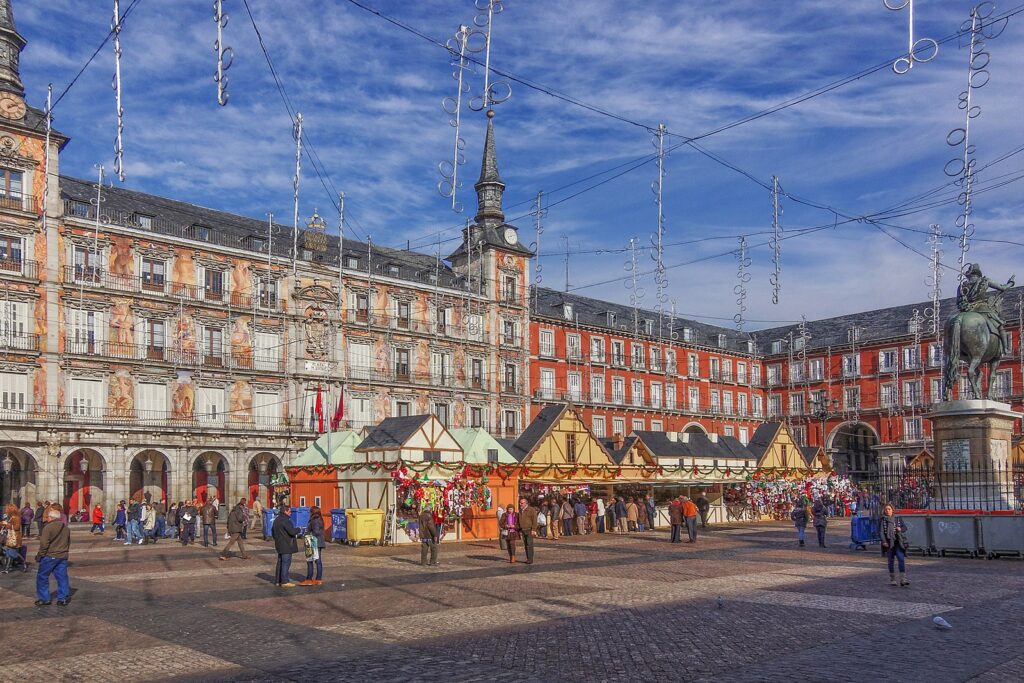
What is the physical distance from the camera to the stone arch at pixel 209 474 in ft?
169

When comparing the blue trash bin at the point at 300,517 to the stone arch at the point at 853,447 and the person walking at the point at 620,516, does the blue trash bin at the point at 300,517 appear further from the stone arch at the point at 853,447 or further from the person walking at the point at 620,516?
the stone arch at the point at 853,447

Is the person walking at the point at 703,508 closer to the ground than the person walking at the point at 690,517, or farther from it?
closer to the ground

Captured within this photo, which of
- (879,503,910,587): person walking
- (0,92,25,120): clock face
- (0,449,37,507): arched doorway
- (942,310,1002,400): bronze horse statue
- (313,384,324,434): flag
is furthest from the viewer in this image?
(313,384,324,434): flag

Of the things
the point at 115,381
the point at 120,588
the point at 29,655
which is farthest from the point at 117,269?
the point at 29,655

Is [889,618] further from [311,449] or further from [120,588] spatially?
[311,449]

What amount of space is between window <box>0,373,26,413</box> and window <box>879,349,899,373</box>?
62.1m

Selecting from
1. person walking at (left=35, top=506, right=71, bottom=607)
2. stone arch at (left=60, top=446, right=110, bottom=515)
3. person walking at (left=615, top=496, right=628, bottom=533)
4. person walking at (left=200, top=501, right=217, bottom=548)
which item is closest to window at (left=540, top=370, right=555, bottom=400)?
person walking at (left=615, top=496, right=628, bottom=533)

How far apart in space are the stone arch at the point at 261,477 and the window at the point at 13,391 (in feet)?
40.0

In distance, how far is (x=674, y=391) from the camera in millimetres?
75812

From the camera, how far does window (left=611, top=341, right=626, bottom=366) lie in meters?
72.0

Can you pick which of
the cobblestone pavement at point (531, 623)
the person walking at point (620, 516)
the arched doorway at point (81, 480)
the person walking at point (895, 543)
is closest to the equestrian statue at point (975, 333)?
the cobblestone pavement at point (531, 623)

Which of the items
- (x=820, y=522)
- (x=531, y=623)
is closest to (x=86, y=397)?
(x=820, y=522)

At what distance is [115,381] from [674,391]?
143 feet

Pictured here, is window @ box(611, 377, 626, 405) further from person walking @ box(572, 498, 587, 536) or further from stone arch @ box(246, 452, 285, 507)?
person walking @ box(572, 498, 587, 536)
